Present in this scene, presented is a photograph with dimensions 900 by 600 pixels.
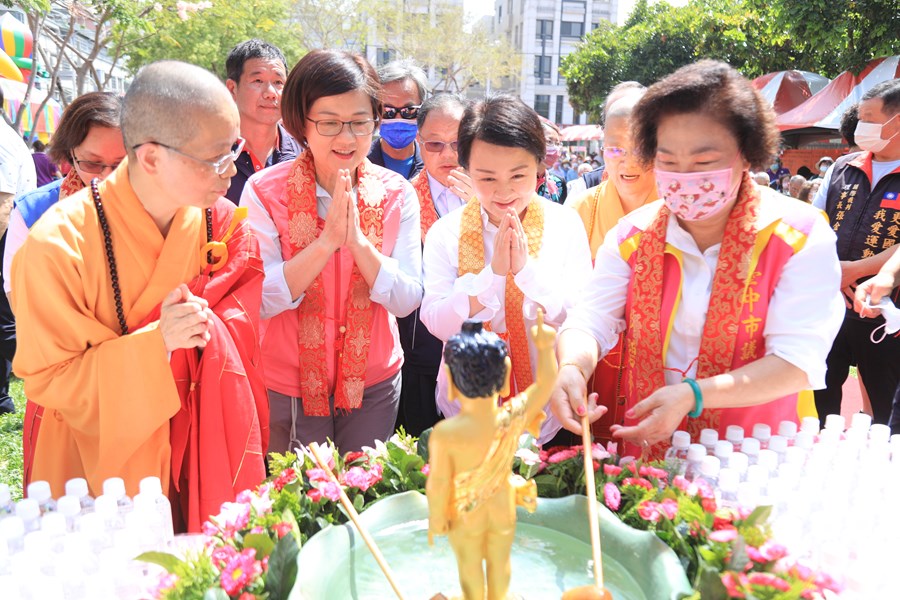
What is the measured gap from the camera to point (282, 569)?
1.34 m

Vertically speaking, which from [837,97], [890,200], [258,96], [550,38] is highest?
[550,38]

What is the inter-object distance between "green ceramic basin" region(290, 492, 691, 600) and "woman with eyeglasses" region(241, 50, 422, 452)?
1.14 metres

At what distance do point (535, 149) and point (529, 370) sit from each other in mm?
812

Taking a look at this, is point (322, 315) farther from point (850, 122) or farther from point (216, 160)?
point (850, 122)

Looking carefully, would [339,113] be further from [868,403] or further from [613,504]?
[868,403]

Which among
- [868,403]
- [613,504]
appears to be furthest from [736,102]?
[868,403]

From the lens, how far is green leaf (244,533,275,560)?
1.41m

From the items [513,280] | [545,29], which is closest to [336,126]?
[513,280]

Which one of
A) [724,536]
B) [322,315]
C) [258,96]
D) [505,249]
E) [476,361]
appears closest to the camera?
[476,361]

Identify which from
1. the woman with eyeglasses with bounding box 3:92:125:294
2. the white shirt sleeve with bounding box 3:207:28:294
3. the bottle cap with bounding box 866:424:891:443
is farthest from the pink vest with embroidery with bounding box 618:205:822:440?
the white shirt sleeve with bounding box 3:207:28:294

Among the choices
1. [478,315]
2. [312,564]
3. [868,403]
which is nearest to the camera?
[312,564]

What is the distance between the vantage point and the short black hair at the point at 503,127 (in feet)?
7.84

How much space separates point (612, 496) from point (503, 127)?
4.30 feet

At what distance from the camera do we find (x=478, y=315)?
8.04 ft
